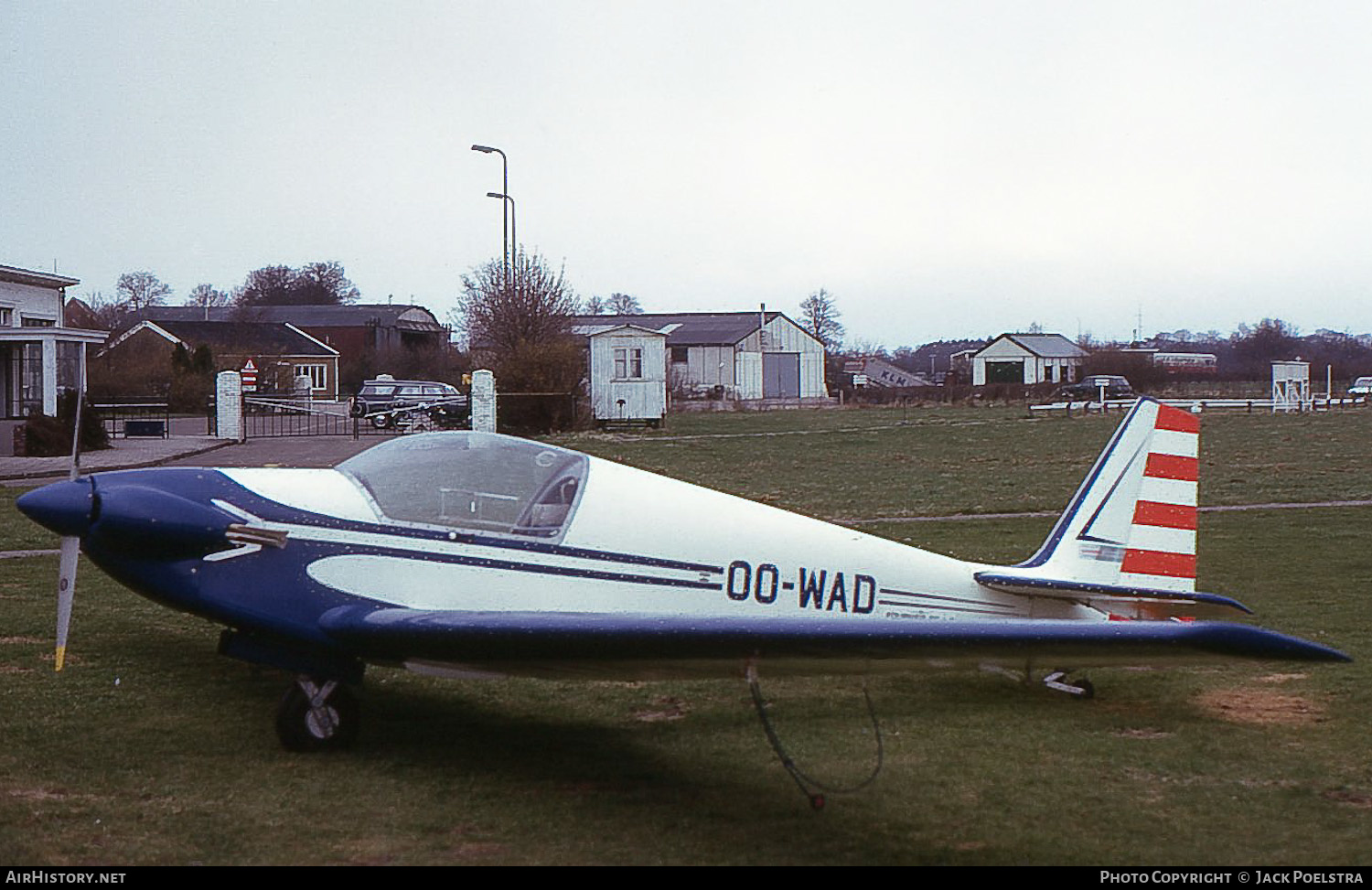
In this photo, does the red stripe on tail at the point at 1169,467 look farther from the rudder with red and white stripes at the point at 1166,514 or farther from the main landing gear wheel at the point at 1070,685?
the main landing gear wheel at the point at 1070,685

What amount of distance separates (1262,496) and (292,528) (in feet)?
65.6

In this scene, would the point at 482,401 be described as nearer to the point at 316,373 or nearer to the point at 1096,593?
the point at 1096,593

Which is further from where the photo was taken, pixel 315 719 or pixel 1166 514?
pixel 1166 514

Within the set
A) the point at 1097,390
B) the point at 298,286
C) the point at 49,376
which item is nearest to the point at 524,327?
the point at 49,376

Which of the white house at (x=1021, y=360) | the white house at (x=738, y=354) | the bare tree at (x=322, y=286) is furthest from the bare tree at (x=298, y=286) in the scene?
the white house at (x=1021, y=360)

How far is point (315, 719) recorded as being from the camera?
7309 millimetres

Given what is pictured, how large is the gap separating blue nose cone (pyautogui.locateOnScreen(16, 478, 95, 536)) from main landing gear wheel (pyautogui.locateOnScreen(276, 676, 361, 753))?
1.47 meters

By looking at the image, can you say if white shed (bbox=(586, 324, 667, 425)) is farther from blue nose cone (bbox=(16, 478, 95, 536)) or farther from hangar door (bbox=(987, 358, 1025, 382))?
hangar door (bbox=(987, 358, 1025, 382))

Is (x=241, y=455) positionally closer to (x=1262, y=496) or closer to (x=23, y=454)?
(x=23, y=454)

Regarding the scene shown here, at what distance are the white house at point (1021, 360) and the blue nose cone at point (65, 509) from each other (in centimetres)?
12714

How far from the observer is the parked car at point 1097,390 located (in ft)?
284

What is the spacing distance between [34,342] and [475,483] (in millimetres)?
38693

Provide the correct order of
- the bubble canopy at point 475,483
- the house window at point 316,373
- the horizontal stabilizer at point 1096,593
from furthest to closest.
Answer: the house window at point 316,373, the horizontal stabilizer at point 1096,593, the bubble canopy at point 475,483

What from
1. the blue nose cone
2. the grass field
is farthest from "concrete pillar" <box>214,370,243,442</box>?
the blue nose cone
